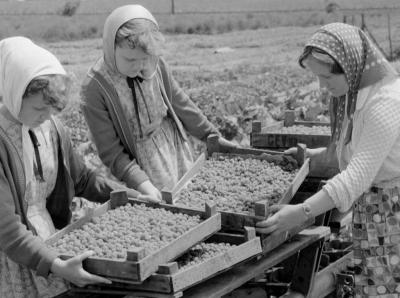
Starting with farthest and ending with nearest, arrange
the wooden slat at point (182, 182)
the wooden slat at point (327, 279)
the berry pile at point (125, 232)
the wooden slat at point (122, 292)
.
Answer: the wooden slat at point (327, 279), the wooden slat at point (182, 182), the berry pile at point (125, 232), the wooden slat at point (122, 292)

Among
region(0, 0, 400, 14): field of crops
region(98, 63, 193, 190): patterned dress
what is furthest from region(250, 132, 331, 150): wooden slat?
region(0, 0, 400, 14): field of crops

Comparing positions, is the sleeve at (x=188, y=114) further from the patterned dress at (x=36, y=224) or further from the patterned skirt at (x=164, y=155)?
the patterned dress at (x=36, y=224)

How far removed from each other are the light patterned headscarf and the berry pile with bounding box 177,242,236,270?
37.2 inches

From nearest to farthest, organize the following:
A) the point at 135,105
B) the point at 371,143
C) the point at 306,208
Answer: the point at 371,143, the point at 306,208, the point at 135,105

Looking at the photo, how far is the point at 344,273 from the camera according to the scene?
484cm

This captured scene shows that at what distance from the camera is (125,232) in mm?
3268

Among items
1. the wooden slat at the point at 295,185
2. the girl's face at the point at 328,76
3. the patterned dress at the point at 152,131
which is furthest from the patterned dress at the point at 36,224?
the girl's face at the point at 328,76

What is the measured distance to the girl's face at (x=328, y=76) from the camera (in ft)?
11.6

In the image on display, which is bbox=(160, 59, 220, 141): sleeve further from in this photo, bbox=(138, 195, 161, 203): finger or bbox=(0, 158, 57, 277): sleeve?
bbox=(0, 158, 57, 277): sleeve

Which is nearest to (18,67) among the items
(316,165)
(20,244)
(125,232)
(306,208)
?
(20,244)

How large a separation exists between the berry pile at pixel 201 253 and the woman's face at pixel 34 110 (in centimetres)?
88

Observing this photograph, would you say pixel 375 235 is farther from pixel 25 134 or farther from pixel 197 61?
pixel 197 61

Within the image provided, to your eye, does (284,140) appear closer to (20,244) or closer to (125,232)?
(125,232)

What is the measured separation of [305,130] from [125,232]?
219cm
